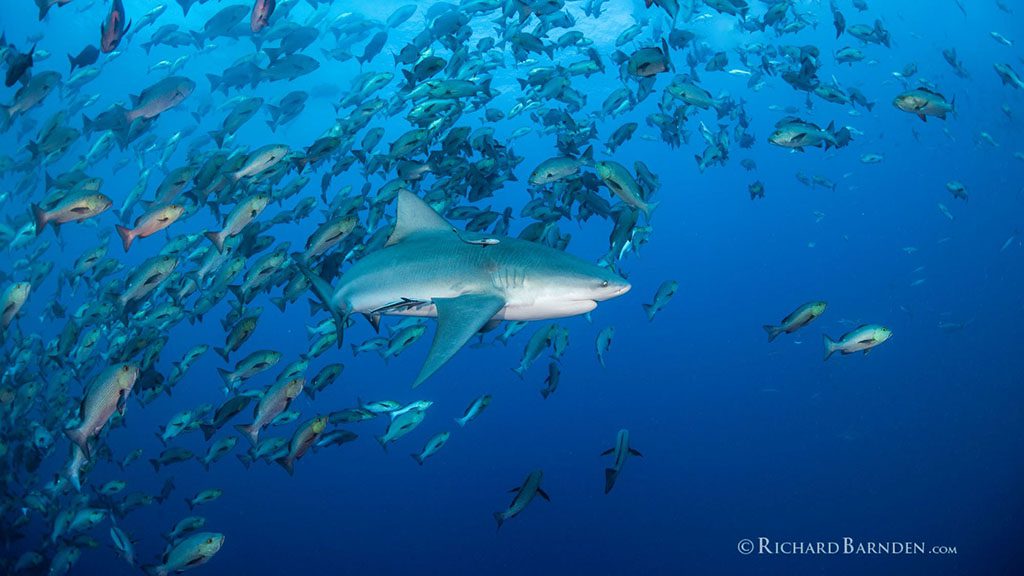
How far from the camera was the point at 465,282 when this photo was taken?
12.7ft

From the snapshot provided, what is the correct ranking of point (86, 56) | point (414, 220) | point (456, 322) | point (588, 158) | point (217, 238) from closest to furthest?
point (456, 322) → point (414, 220) → point (217, 238) → point (588, 158) → point (86, 56)

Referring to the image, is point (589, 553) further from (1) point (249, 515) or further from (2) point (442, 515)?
(1) point (249, 515)

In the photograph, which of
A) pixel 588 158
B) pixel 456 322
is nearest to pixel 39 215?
pixel 456 322

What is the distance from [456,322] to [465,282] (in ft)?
1.86

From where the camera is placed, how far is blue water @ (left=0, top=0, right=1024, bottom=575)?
790 inches

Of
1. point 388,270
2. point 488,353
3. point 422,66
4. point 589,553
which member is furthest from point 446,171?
point 488,353

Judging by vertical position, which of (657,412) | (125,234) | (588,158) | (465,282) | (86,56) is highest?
(86,56)

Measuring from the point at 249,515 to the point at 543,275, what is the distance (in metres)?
23.0

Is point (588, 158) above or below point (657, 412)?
above

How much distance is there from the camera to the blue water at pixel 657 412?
65.9 feet

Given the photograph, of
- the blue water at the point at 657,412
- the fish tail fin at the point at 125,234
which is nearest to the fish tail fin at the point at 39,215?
the fish tail fin at the point at 125,234

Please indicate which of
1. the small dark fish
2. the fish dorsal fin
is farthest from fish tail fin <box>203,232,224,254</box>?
the small dark fish

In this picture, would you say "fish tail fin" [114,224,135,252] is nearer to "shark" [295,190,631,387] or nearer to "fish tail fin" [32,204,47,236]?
"fish tail fin" [32,204,47,236]

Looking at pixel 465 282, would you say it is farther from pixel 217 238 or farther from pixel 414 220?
pixel 217 238
